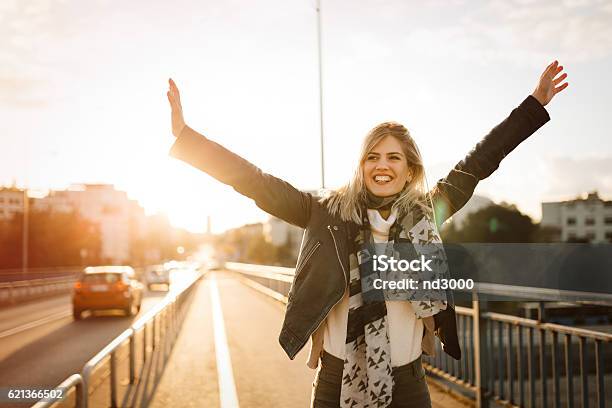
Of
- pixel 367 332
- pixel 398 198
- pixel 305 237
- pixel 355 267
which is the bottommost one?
pixel 367 332

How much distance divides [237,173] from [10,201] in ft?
214

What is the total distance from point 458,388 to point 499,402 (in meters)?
1.01

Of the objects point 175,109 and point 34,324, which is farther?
point 34,324

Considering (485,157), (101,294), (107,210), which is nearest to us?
(485,157)

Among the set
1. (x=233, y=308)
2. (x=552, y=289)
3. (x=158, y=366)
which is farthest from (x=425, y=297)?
(x=233, y=308)

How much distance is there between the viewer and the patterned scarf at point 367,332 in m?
2.67

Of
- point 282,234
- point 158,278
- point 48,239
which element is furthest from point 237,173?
point 282,234

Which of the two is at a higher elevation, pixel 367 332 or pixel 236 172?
pixel 236 172

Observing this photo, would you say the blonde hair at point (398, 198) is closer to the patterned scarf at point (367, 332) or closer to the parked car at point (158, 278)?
the patterned scarf at point (367, 332)

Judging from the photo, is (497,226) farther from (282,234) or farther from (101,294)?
(282,234)

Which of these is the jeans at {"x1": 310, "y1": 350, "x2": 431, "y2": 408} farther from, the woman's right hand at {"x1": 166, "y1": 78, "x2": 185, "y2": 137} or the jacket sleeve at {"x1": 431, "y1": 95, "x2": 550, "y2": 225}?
the woman's right hand at {"x1": 166, "y1": 78, "x2": 185, "y2": 137}

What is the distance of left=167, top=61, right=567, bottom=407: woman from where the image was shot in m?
2.66

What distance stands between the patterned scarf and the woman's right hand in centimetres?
83

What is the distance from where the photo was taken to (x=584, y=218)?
15638 centimetres
